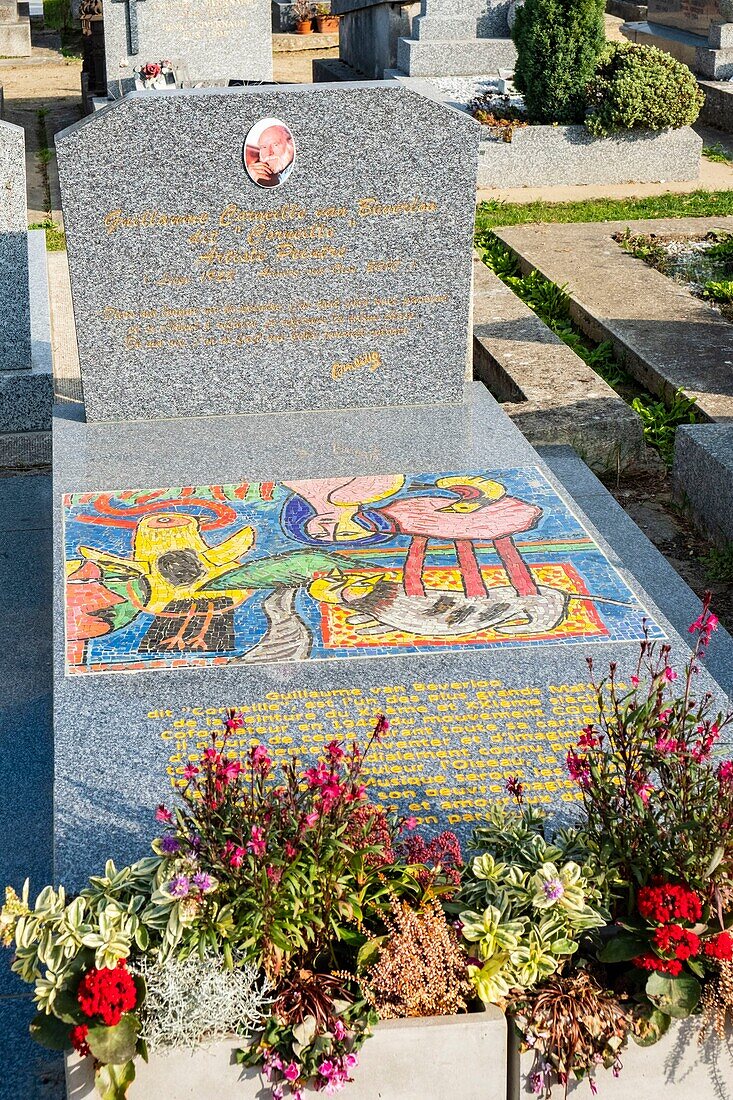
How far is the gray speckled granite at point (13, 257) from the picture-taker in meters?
6.18

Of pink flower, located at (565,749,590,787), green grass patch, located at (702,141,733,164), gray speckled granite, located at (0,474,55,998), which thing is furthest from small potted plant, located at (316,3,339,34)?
pink flower, located at (565,749,590,787)

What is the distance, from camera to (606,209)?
1090cm

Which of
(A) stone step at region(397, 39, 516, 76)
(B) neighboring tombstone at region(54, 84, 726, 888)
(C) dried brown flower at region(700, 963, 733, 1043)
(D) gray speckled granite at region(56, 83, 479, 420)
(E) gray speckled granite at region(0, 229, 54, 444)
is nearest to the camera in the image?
(C) dried brown flower at region(700, 963, 733, 1043)

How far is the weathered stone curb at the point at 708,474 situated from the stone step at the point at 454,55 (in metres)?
9.70

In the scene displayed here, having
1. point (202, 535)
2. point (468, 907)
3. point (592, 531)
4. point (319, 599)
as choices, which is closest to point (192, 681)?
point (319, 599)

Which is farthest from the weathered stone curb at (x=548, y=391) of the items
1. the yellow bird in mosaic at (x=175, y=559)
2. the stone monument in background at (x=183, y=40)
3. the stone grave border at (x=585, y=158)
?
the stone monument in background at (x=183, y=40)

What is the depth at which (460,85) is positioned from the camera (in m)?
13.9

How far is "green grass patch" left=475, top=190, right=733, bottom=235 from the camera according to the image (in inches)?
417

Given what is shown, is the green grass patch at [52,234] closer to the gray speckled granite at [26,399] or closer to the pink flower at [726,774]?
the gray speckled granite at [26,399]

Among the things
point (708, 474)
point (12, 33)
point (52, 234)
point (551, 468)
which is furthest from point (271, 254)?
point (12, 33)

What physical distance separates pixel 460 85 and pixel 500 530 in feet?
34.9

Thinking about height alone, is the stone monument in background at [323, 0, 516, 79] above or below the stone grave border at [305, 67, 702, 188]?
above

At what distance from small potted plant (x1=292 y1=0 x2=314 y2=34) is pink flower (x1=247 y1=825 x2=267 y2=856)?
18853 millimetres

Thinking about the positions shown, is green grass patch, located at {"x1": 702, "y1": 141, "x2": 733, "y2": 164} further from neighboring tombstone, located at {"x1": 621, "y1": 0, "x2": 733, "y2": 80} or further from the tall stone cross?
the tall stone cross
